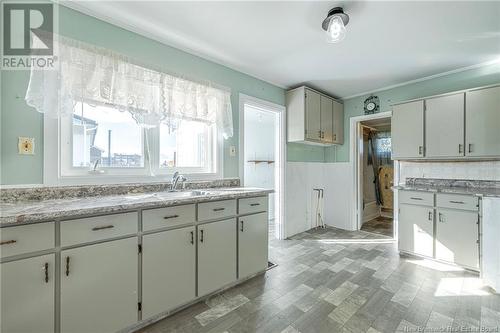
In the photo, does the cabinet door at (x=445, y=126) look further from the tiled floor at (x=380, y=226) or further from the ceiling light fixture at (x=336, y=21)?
the ceiling light fixture at (x=336, y=21)

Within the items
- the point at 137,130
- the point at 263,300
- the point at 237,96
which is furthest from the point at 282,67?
the point at 263,300

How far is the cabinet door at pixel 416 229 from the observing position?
268 centimetres


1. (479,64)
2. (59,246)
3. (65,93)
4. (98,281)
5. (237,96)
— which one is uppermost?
→ (479,64)

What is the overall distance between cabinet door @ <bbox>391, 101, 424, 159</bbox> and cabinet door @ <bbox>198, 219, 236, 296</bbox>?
2609mm

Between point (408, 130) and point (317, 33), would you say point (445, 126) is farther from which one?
point (317, 33)

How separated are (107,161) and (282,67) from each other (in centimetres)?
231

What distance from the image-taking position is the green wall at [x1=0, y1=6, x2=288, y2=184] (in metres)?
1.55

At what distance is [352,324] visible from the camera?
5.38 ft

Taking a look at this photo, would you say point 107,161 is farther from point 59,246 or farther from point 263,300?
point 263,300

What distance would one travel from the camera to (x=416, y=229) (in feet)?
9.17

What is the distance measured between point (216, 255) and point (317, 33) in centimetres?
230

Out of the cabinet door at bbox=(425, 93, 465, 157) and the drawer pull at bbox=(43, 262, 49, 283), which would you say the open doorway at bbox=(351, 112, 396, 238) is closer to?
the cabinet door at bbox=(425, 93, 465, 157)

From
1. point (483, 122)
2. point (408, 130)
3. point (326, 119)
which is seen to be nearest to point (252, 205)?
point (326, 119)

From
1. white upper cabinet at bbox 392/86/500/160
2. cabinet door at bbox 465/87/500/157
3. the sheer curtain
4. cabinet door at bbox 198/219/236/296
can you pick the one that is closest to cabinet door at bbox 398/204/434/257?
white upper cabinet at bbox 392/86/500/160
